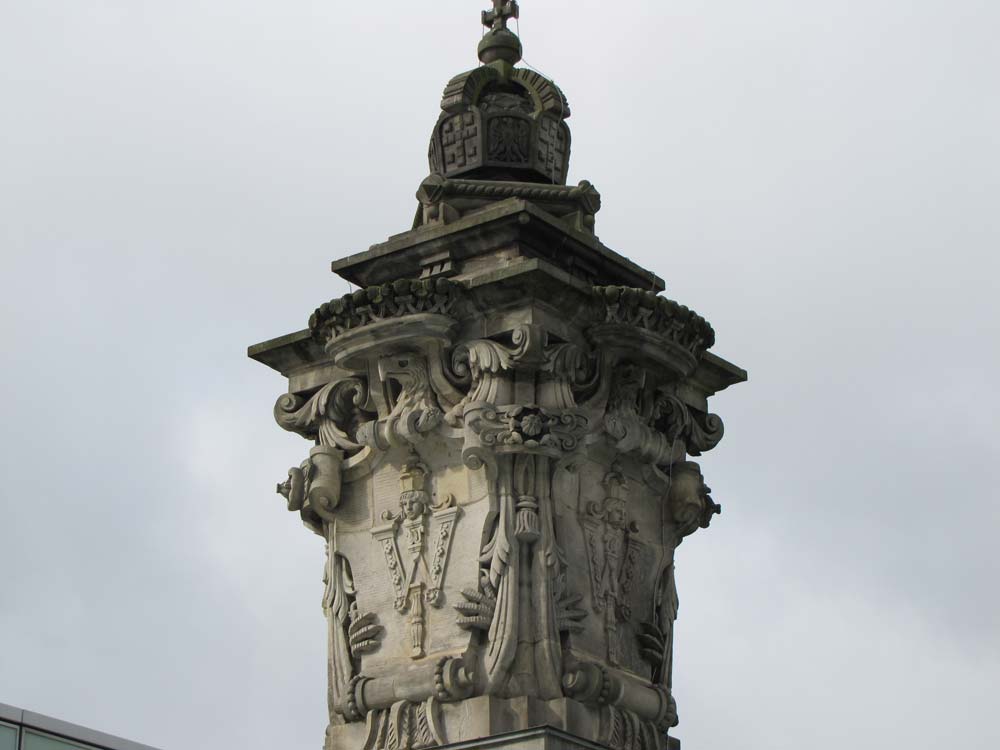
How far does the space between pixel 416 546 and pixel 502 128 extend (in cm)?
481

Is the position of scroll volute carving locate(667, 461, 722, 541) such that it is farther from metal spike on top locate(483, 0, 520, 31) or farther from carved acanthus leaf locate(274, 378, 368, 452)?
metal spike on top locate(483, 0, 520, 31)

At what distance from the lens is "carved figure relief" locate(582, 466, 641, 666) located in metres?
24.6

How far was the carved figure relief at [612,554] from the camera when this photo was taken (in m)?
24.6

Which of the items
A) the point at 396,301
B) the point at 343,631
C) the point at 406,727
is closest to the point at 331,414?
the point at 396,301

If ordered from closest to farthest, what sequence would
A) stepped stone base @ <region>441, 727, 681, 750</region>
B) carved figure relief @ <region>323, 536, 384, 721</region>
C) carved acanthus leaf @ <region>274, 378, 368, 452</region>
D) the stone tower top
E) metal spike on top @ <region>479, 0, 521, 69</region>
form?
1. stepped stone base @ <region>441, 727, 681, 750</region>
2. carved figure relief @ <region>323, 536, 384, 721</region>
3. carved acanthus leaf @ <region>274, 378, 368, 452</region>
4. the stone tower top
5. metal spike on top @ <region>479, 0, 521, 69</region>

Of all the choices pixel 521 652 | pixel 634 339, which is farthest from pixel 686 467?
pixel 521 652

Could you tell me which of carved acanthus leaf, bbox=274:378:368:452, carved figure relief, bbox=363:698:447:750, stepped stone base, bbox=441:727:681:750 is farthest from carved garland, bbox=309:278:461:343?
stepped stone base, bbox=441:727:681:750

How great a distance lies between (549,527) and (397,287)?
2.81 m

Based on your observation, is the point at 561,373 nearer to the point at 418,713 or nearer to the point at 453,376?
the point at 453,376

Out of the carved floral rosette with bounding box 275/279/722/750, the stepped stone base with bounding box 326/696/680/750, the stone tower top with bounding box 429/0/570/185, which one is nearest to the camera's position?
the stepped stone base with bounding box 326/696/680/750

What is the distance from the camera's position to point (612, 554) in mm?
24875

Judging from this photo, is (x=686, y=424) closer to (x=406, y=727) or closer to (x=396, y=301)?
(x=396, y=301)

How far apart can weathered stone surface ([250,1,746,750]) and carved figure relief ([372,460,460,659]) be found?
0.02 m

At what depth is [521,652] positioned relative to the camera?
2369 centimetres
